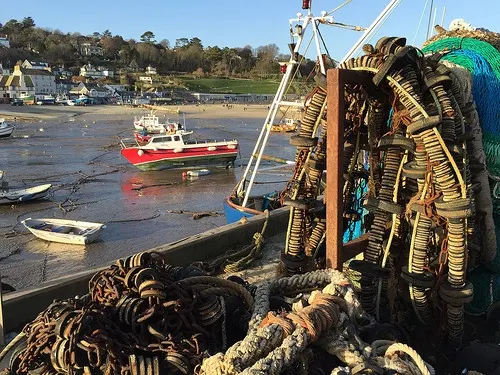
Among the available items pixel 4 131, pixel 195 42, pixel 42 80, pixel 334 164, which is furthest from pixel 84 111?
pixel 195 42

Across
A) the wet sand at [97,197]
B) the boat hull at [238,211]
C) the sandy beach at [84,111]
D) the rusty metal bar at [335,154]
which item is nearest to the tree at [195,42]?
the sandy beach at [84,111]

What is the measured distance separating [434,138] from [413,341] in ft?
5.53

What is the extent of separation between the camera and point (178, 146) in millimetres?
29141

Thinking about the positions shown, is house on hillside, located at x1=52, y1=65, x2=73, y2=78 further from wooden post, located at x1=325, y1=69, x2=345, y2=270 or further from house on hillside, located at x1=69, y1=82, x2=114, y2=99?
wooden post, located at x1=325, y1=69, x2=345, y2=270

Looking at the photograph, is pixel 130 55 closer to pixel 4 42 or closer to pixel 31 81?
pixel 4 42

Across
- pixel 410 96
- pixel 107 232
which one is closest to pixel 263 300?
pixel 410 96

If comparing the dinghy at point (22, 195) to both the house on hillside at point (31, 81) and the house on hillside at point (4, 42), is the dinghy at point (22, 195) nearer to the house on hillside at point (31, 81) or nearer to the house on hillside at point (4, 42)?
the house on hillside at point (31, 81)

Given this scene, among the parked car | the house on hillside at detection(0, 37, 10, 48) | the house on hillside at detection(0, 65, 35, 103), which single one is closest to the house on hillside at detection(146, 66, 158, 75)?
the house on hillside at detection(0, 37, 10, 48)

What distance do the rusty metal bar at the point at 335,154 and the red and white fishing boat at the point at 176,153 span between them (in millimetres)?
25790

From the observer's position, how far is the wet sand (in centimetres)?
1396

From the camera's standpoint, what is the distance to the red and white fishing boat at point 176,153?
28.9 meters

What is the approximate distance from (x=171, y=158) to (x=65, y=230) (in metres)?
14.1

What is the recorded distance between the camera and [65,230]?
1534 cm

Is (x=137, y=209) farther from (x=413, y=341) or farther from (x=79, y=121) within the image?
(x=79, y=121)
